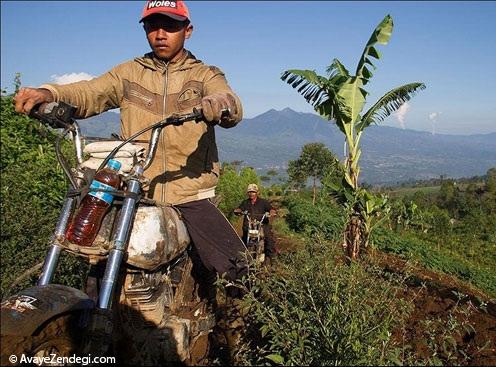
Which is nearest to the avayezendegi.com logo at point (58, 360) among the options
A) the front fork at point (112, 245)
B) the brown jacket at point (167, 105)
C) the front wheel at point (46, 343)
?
the front wheel at point (46, 343)

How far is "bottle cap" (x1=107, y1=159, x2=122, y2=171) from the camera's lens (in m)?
2.27

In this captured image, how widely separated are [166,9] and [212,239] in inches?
57.3

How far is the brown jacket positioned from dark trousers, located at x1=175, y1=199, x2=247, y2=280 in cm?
9

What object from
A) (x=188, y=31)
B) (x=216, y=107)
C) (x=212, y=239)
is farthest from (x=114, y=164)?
(x=188, y=31)

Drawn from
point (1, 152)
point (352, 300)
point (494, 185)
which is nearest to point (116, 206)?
point (352, 300)

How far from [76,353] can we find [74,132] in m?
1.10

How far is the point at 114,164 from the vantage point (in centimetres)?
228

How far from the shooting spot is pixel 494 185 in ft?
91.4

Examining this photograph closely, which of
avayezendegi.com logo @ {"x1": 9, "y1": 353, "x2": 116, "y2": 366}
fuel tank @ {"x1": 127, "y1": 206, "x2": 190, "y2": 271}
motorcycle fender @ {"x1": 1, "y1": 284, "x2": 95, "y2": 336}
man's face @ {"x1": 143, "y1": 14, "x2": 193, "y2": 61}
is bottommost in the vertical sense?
avayezendegi.com logo @ {"x1": 9, "y1": 353, "x2": 116, "y2": 366}

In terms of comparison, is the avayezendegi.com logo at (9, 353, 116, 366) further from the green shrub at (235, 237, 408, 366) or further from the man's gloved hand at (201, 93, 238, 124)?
the man's gloved hand at (201, 93, 238, 124)

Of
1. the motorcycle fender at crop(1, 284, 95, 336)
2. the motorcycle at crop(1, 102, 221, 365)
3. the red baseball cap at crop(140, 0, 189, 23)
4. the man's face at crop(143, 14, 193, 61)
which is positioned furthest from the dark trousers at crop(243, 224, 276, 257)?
the motorcycle fender at crop(1, 284, 95, 336)

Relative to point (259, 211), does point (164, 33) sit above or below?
above

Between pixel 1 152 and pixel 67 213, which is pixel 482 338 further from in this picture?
pixel 1 152

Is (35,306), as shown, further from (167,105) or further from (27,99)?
(167,105)
